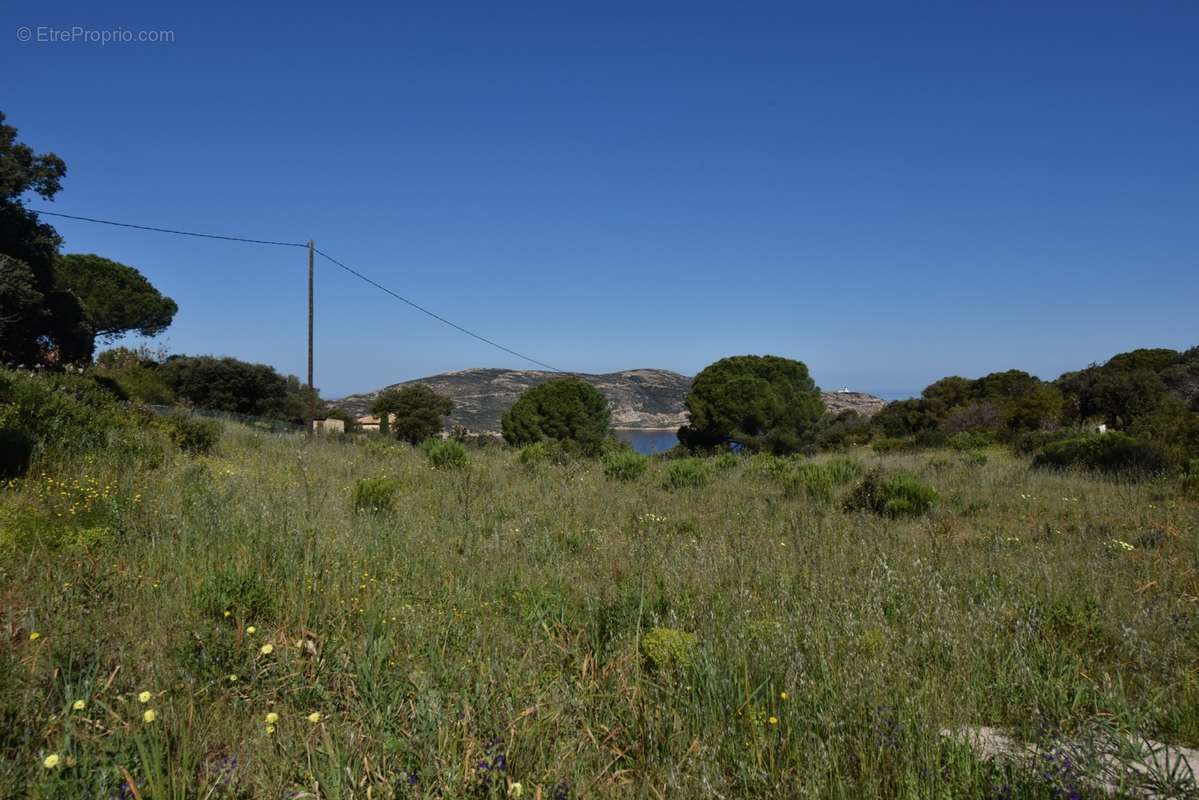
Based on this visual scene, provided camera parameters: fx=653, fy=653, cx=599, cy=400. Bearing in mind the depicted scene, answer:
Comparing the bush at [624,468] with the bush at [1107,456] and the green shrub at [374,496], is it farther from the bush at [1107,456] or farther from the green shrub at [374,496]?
the bush at [1107,456]

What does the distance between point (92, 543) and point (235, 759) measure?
10.2 feet

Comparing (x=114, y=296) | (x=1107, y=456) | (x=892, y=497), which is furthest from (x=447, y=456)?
(x=114, y=296)

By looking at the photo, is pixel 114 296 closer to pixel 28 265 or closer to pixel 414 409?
pixel 414 409

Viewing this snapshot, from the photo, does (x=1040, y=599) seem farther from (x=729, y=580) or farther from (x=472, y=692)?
(x=472, y=692)

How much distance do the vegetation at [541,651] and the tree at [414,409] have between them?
40.9 m

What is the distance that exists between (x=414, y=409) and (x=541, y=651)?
4894cm

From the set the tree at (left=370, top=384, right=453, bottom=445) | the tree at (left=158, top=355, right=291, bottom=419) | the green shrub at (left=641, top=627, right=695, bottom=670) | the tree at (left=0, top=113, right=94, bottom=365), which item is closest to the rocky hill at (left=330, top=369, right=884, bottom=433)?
the tree at (left=370, top=384, right=453, bottom=445)

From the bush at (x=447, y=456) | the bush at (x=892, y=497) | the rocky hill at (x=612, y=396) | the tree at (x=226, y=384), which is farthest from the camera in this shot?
the rocky hill at (x=612, y=396)

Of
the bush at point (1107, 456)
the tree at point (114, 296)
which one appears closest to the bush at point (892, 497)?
the bush at point (1107, 456)

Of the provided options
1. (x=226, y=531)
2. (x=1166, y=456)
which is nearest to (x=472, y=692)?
(x=226, y=531)

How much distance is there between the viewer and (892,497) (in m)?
8.90

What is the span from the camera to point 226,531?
494cm

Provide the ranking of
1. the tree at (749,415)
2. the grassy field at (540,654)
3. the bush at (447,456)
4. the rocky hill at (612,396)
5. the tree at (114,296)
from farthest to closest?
1. the rocky hill at (612,396)
2. the tree at (114,296)
3. the tree at (749,415)
4. the bush at (447,456)
5. the grassy field at (540,654)

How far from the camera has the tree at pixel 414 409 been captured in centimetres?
4694
